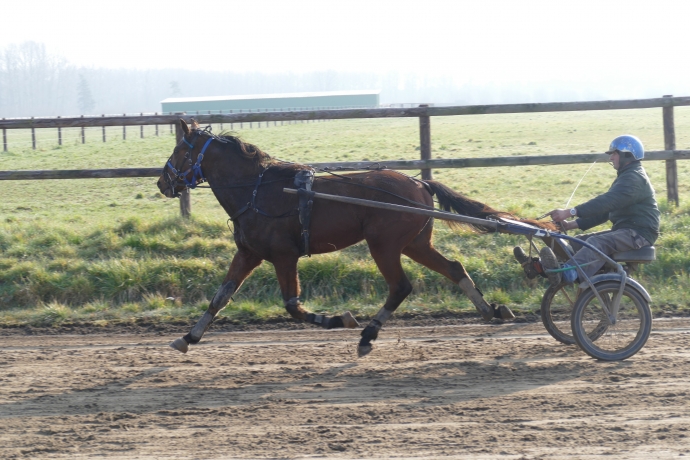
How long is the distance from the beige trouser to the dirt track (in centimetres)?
76

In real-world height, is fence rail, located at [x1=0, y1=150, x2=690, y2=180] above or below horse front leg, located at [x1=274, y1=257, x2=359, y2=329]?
A: above

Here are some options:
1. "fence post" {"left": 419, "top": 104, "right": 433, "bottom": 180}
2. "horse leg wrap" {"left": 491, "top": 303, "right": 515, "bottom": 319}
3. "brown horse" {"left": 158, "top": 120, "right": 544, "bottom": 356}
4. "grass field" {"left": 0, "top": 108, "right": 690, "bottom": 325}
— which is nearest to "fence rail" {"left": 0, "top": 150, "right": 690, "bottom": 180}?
"fence post" {"left": 419, "top": 104, "right": 433, "bottom": 180}

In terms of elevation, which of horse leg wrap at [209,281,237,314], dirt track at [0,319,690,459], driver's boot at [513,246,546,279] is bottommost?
dirt track at [0,319,690,459]

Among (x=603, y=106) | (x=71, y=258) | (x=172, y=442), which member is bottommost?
(x=172, y=442)

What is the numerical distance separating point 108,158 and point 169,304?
15.9 m

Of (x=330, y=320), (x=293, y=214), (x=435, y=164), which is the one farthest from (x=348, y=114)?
(x=330, y=320)

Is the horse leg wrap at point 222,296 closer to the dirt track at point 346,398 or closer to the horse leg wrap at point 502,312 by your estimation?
the dirt track at point 346,398

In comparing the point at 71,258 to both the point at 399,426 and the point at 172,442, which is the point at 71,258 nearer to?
the point at 172,442

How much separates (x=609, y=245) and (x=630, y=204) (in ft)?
1.22

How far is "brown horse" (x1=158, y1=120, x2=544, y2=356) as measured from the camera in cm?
609

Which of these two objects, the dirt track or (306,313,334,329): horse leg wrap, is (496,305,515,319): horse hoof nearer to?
the dirt track

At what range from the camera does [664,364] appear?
545 cm

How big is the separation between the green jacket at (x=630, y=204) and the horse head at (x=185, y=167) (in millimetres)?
3281

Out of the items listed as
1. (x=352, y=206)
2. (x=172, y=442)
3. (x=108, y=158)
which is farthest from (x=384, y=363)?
(x=108, y=158)
